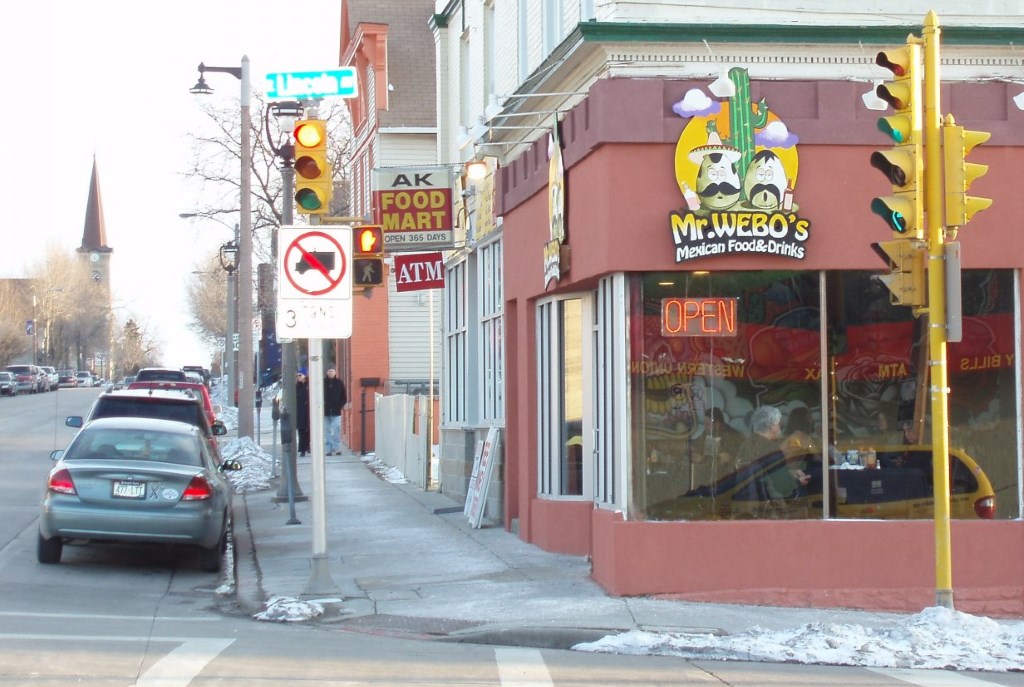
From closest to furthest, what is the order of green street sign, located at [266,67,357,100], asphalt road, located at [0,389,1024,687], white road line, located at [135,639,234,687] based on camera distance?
1. white road line, located at [135,639,234,687]
2. asphalt road, located at [0,389,1024,687]
3. green street sign, located at [266,67,357,100]

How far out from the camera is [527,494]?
47.8ft

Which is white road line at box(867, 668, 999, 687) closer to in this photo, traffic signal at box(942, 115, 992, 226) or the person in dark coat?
traffic signal at box(942, 115, 992, 226)

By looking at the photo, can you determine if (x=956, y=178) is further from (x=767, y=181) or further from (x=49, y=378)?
(x=49, y=378)

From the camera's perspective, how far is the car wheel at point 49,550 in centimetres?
1330

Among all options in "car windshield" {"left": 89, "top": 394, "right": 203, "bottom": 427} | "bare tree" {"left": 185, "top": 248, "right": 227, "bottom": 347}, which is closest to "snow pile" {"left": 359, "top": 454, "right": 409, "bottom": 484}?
"car windshield" {"left": 89, "top": 394, "right": 203, "bottom": 427}

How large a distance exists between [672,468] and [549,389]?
2875mm

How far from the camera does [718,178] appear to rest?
11.2m

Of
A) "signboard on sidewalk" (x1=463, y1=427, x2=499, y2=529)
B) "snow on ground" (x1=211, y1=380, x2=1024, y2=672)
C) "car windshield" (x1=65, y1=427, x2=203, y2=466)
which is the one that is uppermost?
"car windshield" (x1=65, y1=427, x2=203, y2=466)

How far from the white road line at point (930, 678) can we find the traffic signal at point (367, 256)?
5.40 m

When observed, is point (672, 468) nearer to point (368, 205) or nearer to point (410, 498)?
point (410, 498)

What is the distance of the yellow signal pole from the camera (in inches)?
368

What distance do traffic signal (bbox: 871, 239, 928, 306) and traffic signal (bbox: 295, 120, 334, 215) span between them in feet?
15.5

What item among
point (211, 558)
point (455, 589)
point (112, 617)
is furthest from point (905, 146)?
point (211, 558)

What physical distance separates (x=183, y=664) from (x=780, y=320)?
5.81 m
